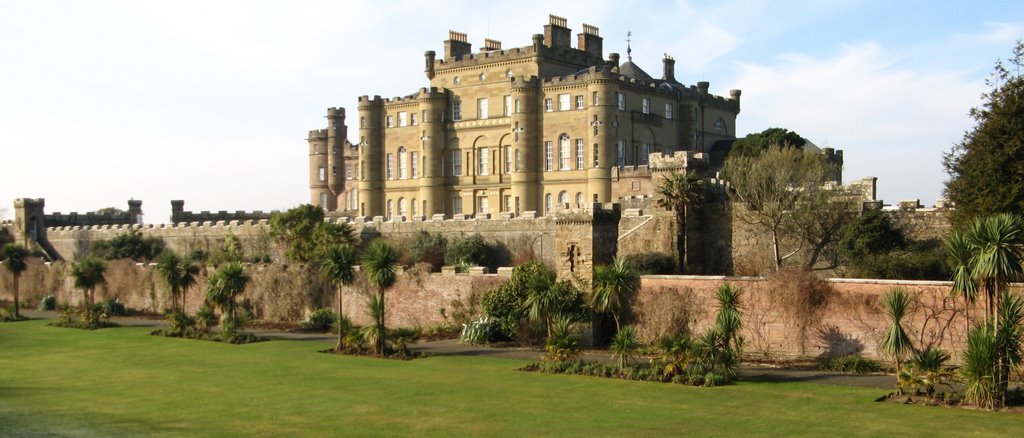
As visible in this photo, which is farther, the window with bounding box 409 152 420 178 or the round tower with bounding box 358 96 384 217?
the round tower with bounding box 358 96 384 217

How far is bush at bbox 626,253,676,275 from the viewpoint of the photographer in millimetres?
34750

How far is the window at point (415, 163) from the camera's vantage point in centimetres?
6203

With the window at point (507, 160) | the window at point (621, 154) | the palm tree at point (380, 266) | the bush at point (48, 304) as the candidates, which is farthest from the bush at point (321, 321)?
the window at point (507, 160)

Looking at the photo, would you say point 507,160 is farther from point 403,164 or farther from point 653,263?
point 653,263

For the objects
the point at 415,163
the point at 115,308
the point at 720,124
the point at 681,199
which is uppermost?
the point at 720,124

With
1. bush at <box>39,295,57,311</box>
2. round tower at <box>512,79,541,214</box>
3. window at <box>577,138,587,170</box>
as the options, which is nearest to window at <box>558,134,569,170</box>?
window at <box>577,138,587,170</box>

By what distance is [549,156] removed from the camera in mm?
56281

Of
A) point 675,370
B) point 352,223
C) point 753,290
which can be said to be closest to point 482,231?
point 352,223

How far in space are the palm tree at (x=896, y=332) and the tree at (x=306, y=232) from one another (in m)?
25.9

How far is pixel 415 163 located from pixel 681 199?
28608mm

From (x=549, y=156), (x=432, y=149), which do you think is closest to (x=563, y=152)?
(x=549, y=156)

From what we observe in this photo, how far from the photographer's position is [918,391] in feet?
68.4

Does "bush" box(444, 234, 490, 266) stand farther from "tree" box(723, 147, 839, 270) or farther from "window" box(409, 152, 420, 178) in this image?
"window" box(409, 152, 420, 178)

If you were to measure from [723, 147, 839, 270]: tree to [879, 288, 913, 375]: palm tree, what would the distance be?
1010 cm
